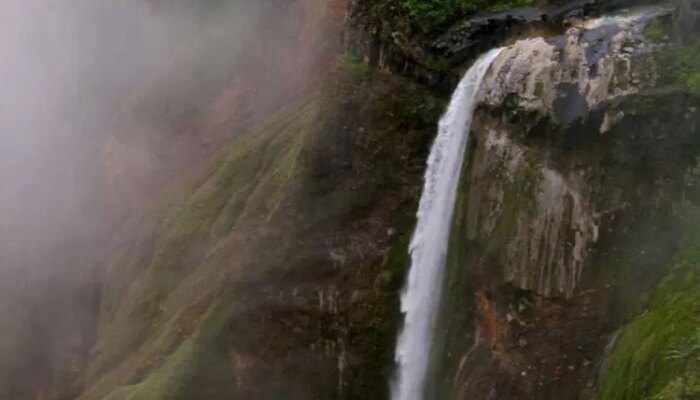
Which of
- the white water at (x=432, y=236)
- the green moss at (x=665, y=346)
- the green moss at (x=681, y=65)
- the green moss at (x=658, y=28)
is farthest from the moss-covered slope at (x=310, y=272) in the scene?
the green moss at (x=665, y=346)

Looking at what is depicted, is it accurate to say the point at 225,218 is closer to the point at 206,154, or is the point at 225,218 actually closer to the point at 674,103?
the point at 206,154

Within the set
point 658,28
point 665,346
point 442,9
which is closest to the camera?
point 665,346

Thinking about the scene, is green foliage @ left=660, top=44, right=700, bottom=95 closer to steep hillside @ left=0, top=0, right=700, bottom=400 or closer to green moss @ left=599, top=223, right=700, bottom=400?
steep hillside @ left=0, top=0, right=700, bottom=400

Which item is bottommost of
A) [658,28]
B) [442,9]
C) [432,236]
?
[432,236]

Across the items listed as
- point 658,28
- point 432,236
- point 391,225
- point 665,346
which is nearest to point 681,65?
point 658,28

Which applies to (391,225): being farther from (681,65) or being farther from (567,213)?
(681,65)

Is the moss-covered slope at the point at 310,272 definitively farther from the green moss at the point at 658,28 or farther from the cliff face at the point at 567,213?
the green moss at the point at 658,28

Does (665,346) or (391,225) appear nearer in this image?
(665,346)
